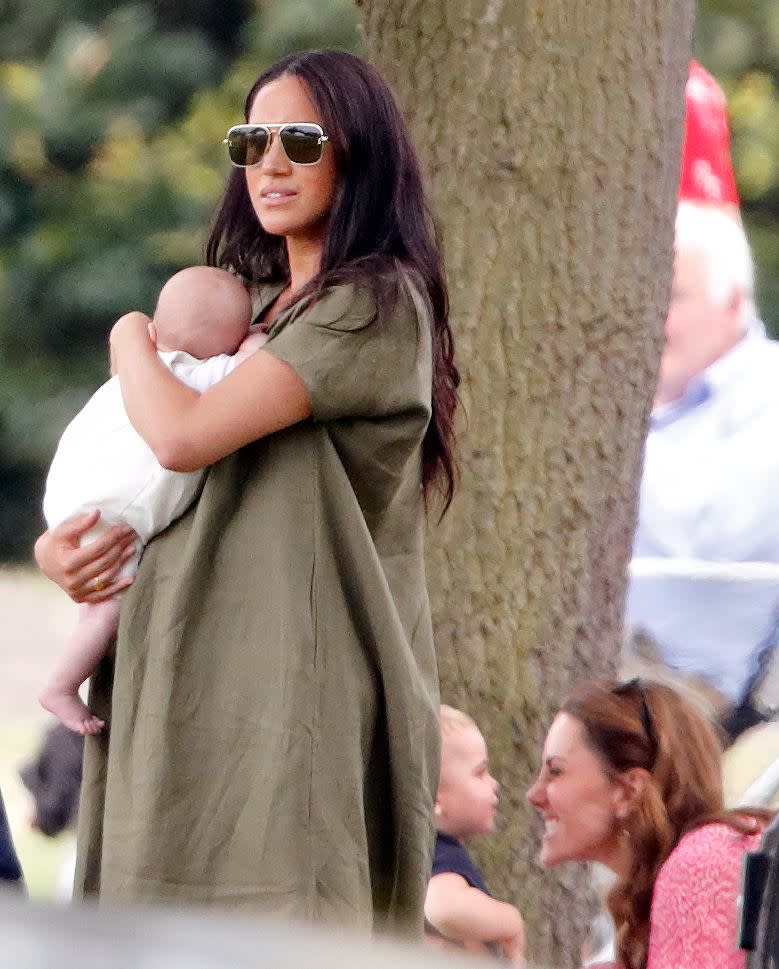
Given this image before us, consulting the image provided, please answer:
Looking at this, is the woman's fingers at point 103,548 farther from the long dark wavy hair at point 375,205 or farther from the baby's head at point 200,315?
the long dark wavy hair at point 375,205

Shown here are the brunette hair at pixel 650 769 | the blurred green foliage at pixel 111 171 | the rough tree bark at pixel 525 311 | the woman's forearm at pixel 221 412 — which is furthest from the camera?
the blurred green foliage at pixel 111 171

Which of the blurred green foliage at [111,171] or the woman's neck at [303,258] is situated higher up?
the woman's neck at [303,258]

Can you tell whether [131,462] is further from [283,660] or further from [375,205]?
[375,205]

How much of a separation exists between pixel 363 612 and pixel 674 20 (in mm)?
2005

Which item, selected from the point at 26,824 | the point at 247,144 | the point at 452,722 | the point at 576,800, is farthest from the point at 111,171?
the point at 247,144

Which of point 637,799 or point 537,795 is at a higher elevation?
point 637,799

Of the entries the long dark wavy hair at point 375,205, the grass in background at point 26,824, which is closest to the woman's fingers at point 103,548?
the long dark wavy hair at point 375,205

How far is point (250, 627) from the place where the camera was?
2.34 m

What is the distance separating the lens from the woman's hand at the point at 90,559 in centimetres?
243

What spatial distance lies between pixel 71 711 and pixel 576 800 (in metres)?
1.09

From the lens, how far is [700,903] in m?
2.67

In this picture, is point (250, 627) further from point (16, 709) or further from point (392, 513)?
point (16, 709)

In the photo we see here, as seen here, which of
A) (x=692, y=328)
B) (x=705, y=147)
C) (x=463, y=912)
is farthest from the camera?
(x=692, y=328)

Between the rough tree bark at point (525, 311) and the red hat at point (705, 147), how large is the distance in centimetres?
155
